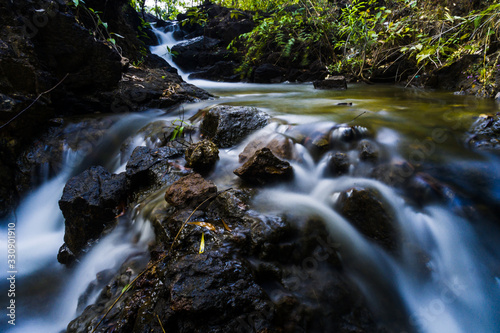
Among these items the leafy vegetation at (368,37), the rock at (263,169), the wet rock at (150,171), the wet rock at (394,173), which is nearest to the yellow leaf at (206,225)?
the rock at (263,169)

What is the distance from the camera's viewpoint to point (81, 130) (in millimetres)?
3803

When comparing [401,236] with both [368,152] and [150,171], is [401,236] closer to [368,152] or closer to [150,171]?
[368,152]

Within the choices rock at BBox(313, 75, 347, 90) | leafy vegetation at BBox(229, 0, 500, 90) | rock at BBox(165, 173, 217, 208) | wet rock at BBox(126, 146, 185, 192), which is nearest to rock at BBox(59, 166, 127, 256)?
wet rock at BBox(126, 146, 185, 192)

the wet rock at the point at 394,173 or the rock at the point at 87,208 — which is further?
the rock at the point at 87,208

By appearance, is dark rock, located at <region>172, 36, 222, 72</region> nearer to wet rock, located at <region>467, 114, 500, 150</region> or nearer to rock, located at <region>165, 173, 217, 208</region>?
wet rock, located at <region>467, 114, 500, 150</region>

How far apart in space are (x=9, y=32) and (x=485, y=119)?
20.6ft

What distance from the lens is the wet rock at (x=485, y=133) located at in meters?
2.46

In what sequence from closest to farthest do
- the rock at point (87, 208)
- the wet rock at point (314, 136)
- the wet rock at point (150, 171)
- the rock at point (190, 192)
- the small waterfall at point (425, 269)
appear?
the small waterfall at point (425, 269) → the rock at point (190, 192) → the rock at point (87, 208) → the wet rock at point (150, 171) → the wet rock at point (314, 136)

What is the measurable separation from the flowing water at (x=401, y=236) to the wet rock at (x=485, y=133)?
101 millimetres

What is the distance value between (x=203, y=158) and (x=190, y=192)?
29.9 inches

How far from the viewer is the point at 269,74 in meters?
9.91

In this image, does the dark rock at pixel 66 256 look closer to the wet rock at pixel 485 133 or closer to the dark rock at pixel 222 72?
the wet rock at pixel 485 133

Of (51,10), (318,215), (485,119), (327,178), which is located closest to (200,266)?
(318,215)

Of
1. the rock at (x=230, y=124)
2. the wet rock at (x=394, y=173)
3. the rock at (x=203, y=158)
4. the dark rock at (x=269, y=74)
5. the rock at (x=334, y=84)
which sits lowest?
Answer: the wet rock at (x=394, y=173)
